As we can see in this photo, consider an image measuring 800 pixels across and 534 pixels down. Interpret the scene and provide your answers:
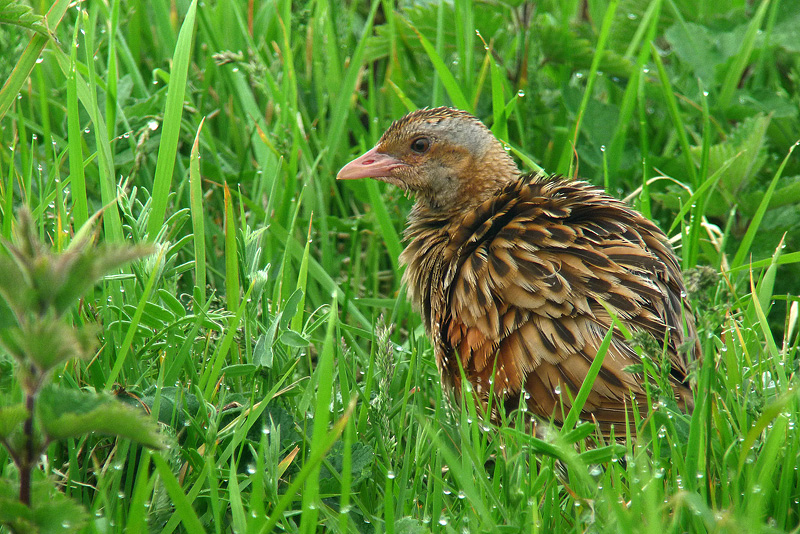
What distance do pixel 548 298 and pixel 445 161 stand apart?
91 centimetres

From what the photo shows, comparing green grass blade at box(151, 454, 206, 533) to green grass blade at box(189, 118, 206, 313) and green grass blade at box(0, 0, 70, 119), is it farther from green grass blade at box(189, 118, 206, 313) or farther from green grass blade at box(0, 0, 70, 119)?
green grass blade at box(0, 0, 70, 119)

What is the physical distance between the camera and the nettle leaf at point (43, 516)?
155cm

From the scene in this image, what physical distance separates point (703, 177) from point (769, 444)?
64.0 inches

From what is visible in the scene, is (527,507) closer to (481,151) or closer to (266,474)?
(266,474)

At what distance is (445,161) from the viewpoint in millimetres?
3188

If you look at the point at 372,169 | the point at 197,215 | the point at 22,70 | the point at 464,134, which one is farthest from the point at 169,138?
the point at 464,134

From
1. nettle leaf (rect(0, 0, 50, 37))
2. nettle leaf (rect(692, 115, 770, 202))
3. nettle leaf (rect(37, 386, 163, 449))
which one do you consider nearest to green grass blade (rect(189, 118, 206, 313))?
nettle leaf (rect(0, 0, 50, 37))

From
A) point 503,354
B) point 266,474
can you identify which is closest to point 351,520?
point 266,474

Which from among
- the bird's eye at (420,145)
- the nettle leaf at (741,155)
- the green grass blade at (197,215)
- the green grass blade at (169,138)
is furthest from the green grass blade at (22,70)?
the nettle leaf at (741,155)

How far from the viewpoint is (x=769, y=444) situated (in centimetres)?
187

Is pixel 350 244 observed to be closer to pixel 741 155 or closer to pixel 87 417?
pixel 741 155

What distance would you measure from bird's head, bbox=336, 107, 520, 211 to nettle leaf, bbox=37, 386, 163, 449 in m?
1.78

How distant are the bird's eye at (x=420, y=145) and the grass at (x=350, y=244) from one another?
0.30 metres

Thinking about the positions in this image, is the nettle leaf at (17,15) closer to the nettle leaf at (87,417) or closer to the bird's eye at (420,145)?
the nettle leaf at (87,417)
